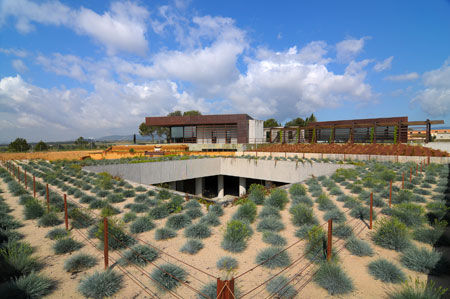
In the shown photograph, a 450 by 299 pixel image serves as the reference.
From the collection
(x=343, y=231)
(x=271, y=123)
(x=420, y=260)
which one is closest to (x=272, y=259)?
(x=343, y=231)

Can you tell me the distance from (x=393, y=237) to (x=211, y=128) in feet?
106

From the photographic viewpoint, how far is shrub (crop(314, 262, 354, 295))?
3.98m

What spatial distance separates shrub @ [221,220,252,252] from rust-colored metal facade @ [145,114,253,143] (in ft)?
90.7

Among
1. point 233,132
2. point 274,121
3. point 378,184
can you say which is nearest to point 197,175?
point 233,132

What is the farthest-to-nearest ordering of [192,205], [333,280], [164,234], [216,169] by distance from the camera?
[216,169] < [192,205] < [164,234] < [333,280]

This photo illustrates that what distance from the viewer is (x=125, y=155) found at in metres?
26.1

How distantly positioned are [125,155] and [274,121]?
66.1 meters

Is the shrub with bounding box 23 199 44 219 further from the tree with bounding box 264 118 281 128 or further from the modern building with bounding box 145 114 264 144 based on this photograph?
the tree with bounding box 264 118 281 128

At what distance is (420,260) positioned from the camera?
4578 millimetres

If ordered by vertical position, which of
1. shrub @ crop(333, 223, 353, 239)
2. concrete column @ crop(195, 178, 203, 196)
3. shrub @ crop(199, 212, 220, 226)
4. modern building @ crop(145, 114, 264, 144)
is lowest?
concrete column @ crop(195, 178, 203, 196)

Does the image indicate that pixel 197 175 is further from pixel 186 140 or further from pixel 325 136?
pixel 325 136

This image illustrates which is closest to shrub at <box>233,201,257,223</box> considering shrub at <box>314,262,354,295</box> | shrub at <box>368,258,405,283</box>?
shrub at <box>314,262,354,295</box>

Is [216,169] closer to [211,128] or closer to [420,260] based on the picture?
[211,128]

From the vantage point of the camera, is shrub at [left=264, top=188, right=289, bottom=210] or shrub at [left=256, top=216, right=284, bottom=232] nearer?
shrub at [left=256, top=216, right=284, bottom=232]
